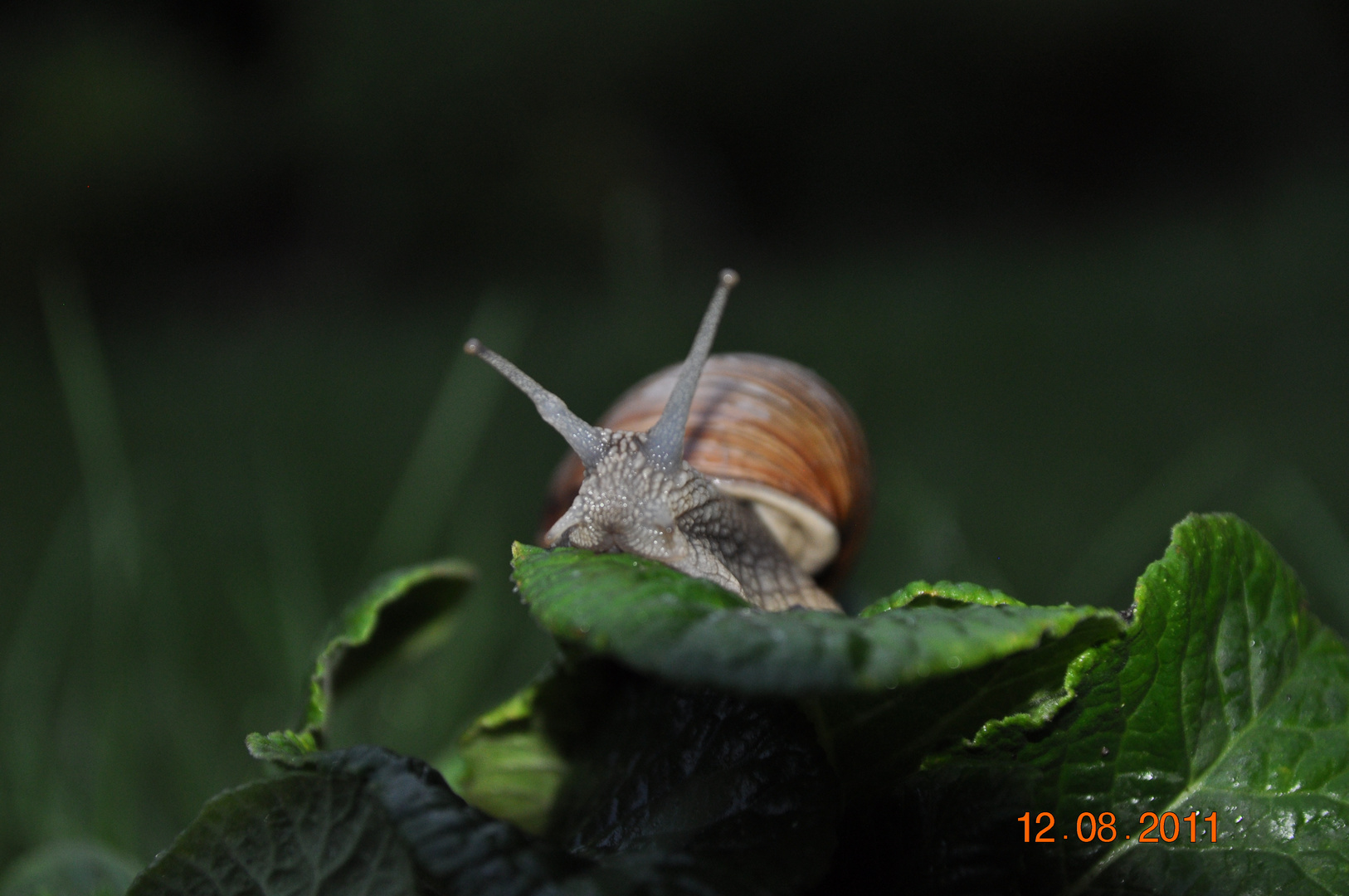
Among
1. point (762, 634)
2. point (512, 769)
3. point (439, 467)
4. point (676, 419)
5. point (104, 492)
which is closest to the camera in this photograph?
point (762, 634)

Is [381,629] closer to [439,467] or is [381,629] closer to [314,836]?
[314,836]

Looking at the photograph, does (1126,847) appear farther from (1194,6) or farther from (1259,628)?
(1194,6)

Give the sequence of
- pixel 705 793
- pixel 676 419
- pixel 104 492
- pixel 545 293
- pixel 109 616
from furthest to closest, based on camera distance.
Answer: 1. pixel 545 293
2. pixel 104 492
3. pixel 109 616
4. pixel 676 419
5. pixel 705 793

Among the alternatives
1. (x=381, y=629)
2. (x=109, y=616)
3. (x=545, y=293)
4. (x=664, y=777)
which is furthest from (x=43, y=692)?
(x=545, y=293)

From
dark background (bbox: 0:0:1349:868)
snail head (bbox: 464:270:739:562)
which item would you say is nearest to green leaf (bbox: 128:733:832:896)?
snail head (bbox: 464:270:739:562)

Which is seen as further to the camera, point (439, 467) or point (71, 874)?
point (439, 467)

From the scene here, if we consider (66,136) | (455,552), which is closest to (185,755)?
(455,552)

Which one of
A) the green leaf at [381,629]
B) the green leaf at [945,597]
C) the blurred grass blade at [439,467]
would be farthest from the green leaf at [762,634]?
the blurred grass blade at [439,467]

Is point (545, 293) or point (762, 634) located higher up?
point (545, 293)

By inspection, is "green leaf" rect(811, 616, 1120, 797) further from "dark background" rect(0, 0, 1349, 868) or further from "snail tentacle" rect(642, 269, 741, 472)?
"dark background" rect(0, 0, 1349, 868)
